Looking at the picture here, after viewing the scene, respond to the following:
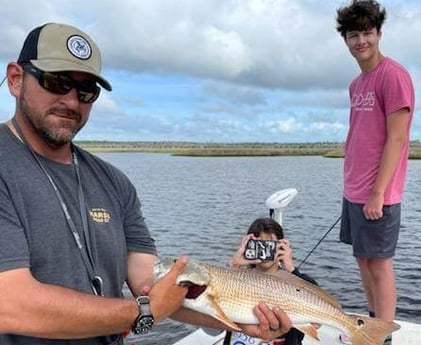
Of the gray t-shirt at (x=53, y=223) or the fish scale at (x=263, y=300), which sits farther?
the fish scale at (x=263, y=300)

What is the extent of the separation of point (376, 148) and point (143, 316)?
2.98m

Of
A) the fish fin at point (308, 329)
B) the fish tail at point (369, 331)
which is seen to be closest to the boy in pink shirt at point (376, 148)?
the fish tail at point (369, 331)

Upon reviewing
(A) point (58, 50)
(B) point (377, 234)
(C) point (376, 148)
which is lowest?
(B) point (377, 234)

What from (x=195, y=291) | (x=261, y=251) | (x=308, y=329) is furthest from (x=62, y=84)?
(x=261, y=251)

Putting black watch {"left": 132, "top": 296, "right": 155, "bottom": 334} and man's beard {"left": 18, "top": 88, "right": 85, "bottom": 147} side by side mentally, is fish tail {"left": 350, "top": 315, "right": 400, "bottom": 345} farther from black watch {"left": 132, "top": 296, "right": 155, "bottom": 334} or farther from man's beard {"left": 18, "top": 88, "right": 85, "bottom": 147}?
man's beard {"left": 18, "top": 88, "right": 85, "bottom": 147}

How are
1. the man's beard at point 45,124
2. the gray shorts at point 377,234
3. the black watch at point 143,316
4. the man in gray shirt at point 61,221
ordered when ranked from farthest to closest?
the gray shorts at point 377,234
the man's beard at point 45,124
the black watch at point 143,316
the man in gray shirt at point 61,221

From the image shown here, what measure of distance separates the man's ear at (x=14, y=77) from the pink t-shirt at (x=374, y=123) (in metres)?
3.12

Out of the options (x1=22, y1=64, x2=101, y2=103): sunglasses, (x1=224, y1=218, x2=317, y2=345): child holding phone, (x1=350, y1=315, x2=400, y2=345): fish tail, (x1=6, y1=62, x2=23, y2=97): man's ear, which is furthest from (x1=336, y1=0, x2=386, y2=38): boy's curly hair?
(x1=6, y1=62, x2=23, y2=97): man's ear

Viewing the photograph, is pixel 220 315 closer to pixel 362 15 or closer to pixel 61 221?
pixel 61 221

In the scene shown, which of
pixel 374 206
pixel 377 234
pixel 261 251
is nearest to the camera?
pixel 261 251

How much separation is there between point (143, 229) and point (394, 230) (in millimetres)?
2559

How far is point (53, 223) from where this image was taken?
2.50m

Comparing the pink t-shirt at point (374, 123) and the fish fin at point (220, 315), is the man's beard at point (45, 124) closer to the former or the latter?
the fish fin at point (220, 315)

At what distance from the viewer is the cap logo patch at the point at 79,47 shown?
267cm
